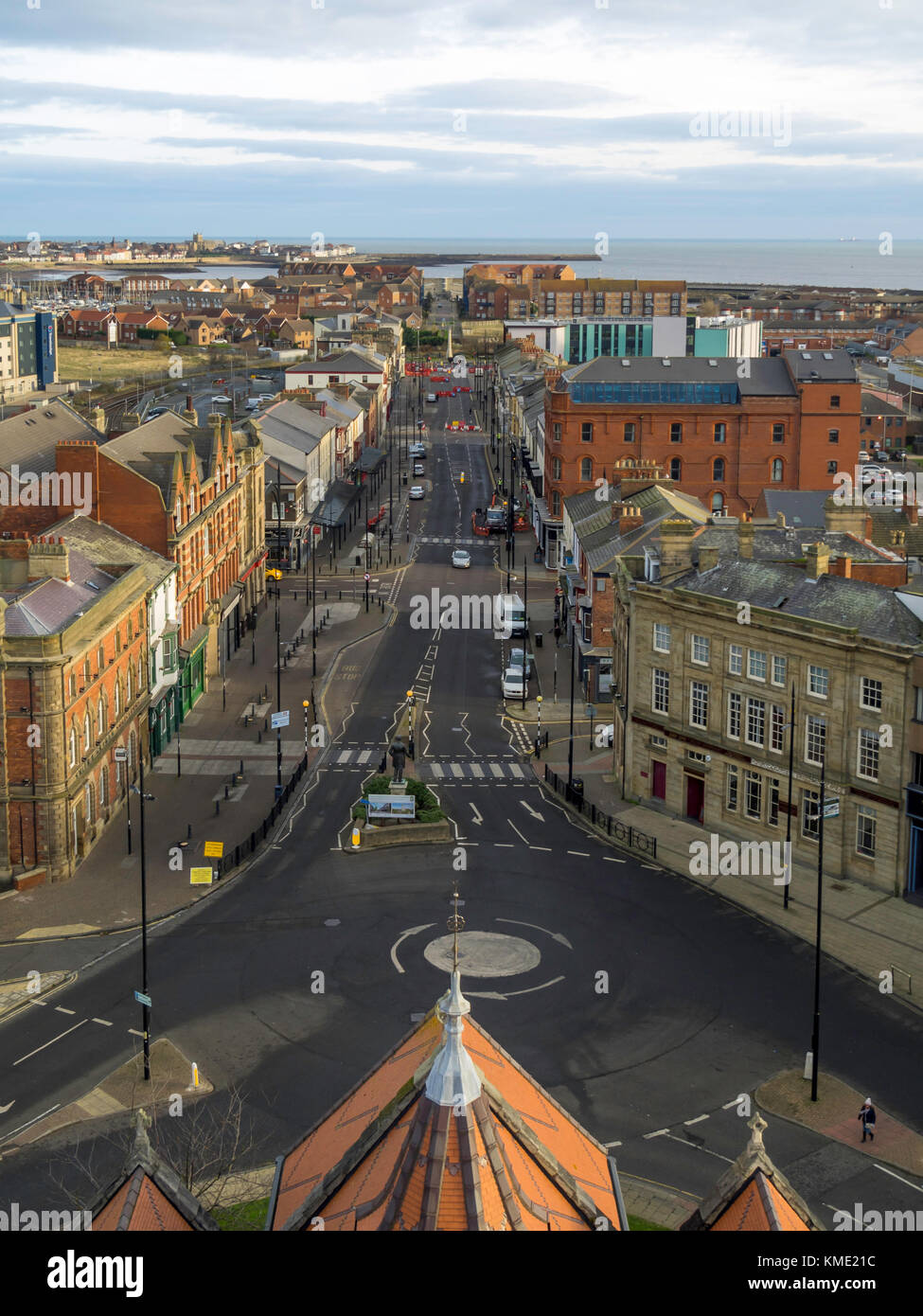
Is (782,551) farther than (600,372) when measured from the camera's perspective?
No

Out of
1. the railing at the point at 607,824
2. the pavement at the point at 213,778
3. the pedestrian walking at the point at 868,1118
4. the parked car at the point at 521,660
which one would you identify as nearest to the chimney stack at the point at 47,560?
the pavement at the point at 213,778

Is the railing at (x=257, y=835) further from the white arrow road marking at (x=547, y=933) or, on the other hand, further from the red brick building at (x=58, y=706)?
the white arrow road marking at (x=547, y=933)

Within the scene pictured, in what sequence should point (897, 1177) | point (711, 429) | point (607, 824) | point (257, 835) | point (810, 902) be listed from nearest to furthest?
point (897, 1177)
point (810, 902)
point (257, 835)
point (607, 824)
point (711, 429)

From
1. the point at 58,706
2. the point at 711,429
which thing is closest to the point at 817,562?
the point at 58,706

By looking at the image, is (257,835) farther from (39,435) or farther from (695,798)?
(39,435)
